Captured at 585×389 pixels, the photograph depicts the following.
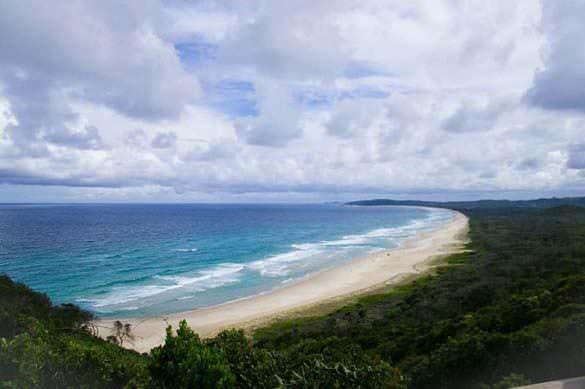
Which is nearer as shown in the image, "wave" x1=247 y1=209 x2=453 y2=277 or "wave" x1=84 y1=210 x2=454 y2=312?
"wave" x1=84 y1=210 x2=454 y2=312

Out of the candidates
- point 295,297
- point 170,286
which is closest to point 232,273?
point 170,286

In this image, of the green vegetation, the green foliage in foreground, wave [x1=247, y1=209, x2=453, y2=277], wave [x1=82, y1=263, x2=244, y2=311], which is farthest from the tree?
wave [x1=247, y1=209, x2=453, y2=277]

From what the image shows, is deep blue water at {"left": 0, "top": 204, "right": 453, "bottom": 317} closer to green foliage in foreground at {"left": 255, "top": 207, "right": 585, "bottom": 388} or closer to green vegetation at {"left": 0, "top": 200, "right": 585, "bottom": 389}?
green vegetation at {"left": 0, "top": 200, "right": 585, "bottom": 389}

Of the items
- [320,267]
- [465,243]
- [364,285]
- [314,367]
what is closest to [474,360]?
[314,367]

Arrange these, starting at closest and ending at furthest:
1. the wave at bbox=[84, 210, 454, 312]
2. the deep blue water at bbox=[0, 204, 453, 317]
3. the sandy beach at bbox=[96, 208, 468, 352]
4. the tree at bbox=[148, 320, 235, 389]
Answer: the tree at bbox=[148, 320, 235, 389] < the sandy beach at bbox=[96, 208, 468, 352] < the wave at bbox=[84, 210, 454, 312] < the deep blue water at bbox=[0, 204, 453, 317]

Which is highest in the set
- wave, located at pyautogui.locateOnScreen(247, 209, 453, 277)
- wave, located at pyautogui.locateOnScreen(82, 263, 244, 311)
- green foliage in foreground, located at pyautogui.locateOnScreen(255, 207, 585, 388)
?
green foliage in foreground, located at pyautogui.locateOnScreen(255, 207, 585, 388)

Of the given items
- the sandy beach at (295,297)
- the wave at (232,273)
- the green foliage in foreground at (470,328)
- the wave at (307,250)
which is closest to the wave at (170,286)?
the wave at (232,273)

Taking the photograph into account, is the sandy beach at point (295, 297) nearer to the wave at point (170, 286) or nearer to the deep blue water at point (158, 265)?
the deep blue water at point (158, 265)

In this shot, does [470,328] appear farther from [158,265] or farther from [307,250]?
[307,250]

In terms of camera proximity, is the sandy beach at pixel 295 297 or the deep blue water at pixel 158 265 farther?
the deep blue water at pixel 158 265
